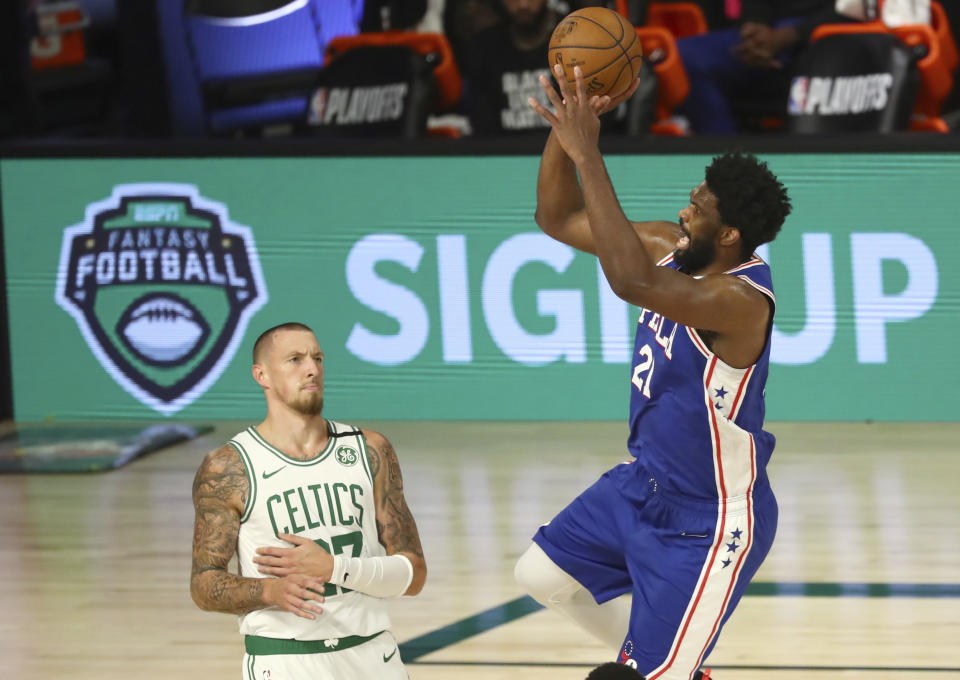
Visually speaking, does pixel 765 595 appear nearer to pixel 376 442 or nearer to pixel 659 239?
pixel 659 239

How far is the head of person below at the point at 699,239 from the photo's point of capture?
356 cm

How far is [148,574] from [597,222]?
129 inches

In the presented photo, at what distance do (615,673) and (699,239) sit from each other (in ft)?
3.59

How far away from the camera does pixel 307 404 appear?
3.63 metres

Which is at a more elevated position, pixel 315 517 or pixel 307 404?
pixel 307 404

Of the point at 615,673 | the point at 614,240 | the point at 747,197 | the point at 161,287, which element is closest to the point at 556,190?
the point at 747,197

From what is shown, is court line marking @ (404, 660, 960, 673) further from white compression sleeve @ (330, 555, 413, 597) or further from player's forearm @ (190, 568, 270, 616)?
player's forearm @ (190, 568, 270, 616)

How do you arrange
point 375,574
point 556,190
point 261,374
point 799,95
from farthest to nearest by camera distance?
point 799,95
point 556,190
point 261,374
point 375,574

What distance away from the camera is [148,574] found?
617cm

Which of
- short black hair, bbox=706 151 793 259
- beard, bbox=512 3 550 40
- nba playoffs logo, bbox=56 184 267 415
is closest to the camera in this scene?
short black hair, bbox=706 151 793 259

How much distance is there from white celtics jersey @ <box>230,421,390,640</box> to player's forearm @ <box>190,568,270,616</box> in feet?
0.33

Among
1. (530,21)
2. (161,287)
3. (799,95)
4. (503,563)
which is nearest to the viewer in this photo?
(503,563)

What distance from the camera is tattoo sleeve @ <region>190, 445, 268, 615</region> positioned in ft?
11.4

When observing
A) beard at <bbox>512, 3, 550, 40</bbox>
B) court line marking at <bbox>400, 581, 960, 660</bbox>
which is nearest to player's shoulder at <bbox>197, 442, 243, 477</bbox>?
court line marking at <bbox>400, 581, 960, 660</bbox>
